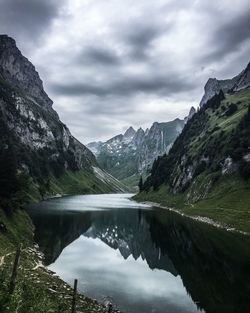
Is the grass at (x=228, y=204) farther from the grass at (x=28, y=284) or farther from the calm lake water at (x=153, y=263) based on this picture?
the grass at (x=28, y=284)

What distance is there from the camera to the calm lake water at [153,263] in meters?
48.7

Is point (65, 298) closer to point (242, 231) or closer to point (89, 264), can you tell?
point (89, 264)

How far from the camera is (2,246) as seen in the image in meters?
62.3

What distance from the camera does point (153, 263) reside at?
7381 centimetres

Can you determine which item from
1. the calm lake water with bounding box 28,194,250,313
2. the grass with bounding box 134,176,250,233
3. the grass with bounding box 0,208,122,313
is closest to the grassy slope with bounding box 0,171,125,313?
the grass with bounding box 0,208,122,313

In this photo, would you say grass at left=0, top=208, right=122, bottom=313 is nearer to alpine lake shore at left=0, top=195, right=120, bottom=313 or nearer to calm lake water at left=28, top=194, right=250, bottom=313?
alpine lake shore at left=0, top=195, right=120, bottom=313

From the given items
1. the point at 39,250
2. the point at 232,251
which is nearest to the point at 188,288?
the point at 232,251

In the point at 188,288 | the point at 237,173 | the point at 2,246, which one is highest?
the point at 237,173

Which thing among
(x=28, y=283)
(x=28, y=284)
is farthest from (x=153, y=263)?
(x=28, y=284)

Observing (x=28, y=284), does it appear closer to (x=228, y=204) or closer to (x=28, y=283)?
(x=28, y=283)

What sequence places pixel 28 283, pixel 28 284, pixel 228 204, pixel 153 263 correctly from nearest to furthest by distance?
pixel 28 284 < pixel 28 283 < pixel 153 263 < pixel 228 204

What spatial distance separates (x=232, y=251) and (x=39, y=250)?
126 ft

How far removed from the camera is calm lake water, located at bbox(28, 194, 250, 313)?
48.7 m

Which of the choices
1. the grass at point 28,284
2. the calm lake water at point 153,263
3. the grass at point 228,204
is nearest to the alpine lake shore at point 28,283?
the grass at point 28,284
